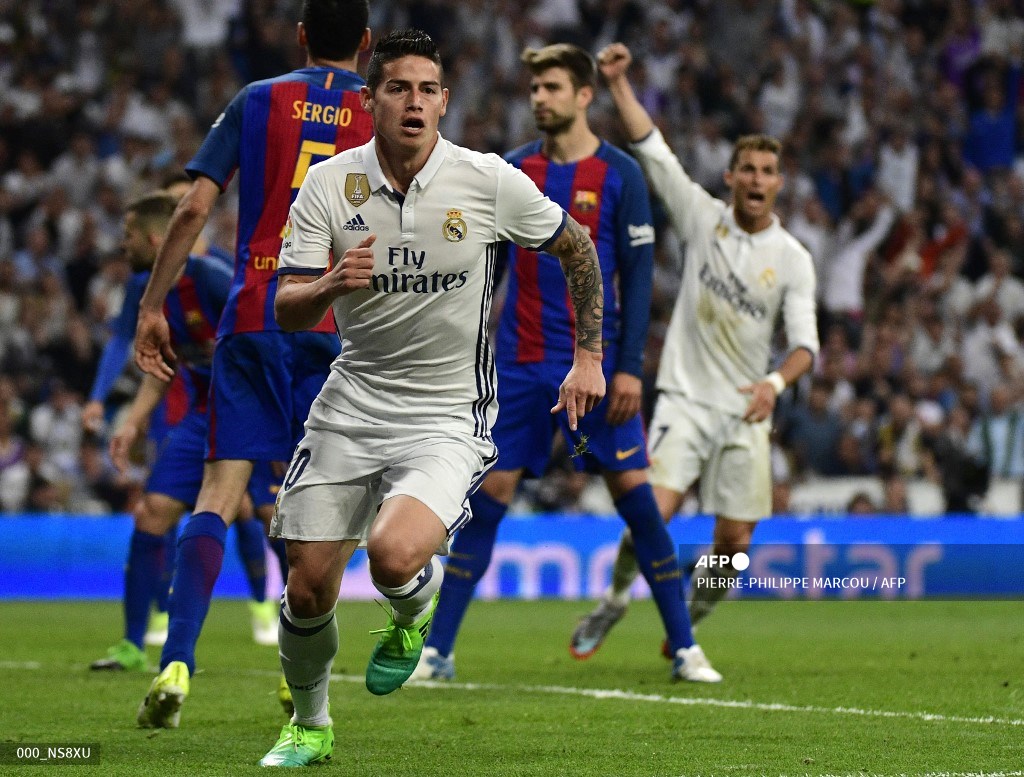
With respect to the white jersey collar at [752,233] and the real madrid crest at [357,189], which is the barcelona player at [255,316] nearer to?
the real madrid crest at [357,189]

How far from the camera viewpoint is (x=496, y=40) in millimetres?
20375

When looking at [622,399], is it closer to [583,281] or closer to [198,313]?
[198,313]

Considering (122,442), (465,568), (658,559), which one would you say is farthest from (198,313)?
(658,559)

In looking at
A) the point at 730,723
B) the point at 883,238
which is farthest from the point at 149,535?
the point at 883,238

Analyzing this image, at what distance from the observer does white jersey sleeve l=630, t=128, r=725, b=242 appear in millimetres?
8836

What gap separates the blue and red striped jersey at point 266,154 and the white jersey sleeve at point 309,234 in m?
1.02

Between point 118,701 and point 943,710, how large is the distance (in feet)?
11.5

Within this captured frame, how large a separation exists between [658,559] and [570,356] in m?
1.07

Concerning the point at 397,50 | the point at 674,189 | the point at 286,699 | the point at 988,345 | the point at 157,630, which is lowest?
the point at 157,630

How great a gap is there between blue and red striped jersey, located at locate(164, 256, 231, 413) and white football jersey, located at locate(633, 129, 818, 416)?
2373 mm

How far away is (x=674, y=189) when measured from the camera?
902 cm

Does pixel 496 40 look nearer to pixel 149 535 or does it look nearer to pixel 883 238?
pixel 883 238

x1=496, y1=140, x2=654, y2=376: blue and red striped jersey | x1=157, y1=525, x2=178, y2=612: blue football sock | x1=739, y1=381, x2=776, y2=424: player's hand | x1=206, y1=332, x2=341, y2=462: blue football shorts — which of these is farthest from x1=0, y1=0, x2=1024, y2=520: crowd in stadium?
x1=206, y1=332, x2=341, y2=462: blue football shorts

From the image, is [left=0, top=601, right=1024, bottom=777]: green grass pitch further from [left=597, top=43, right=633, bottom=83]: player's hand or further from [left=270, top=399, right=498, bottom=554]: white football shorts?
[left=597, top=43, right=633, bottom=83]: player's hand
